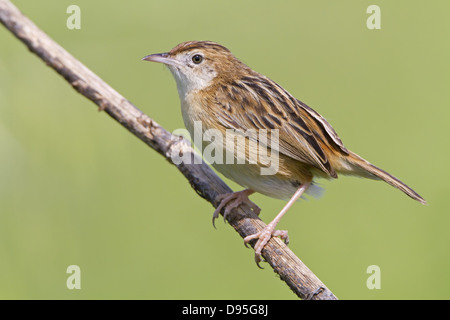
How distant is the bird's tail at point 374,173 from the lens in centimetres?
427

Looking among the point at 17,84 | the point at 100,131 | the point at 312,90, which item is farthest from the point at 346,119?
the point at 17,84

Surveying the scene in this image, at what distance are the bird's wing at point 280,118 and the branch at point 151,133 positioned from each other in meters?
0.44

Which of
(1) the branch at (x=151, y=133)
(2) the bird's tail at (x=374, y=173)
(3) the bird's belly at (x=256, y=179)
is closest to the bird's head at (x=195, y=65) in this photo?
(1) the branch at (x=151, y=133)

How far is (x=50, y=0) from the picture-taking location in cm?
750

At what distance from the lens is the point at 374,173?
4.30m

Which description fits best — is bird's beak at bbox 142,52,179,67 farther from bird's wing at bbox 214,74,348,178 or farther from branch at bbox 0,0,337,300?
branch at bbox 0,0,337,300

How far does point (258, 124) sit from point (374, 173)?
0.93m

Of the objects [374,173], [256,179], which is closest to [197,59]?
[256,179]

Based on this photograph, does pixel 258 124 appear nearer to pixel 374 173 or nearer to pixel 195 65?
pixel 195 65

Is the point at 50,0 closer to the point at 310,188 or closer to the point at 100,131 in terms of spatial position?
the point at 100,131

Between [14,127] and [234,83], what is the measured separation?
7.44ft

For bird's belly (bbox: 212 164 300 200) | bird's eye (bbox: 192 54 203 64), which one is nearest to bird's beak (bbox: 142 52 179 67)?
bird's eye (bbox: 192 54 203 64)

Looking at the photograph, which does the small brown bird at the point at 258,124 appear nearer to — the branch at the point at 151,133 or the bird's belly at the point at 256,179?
the bird's belly at the point at 256,179

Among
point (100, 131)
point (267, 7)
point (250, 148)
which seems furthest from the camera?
point (267, 7)
